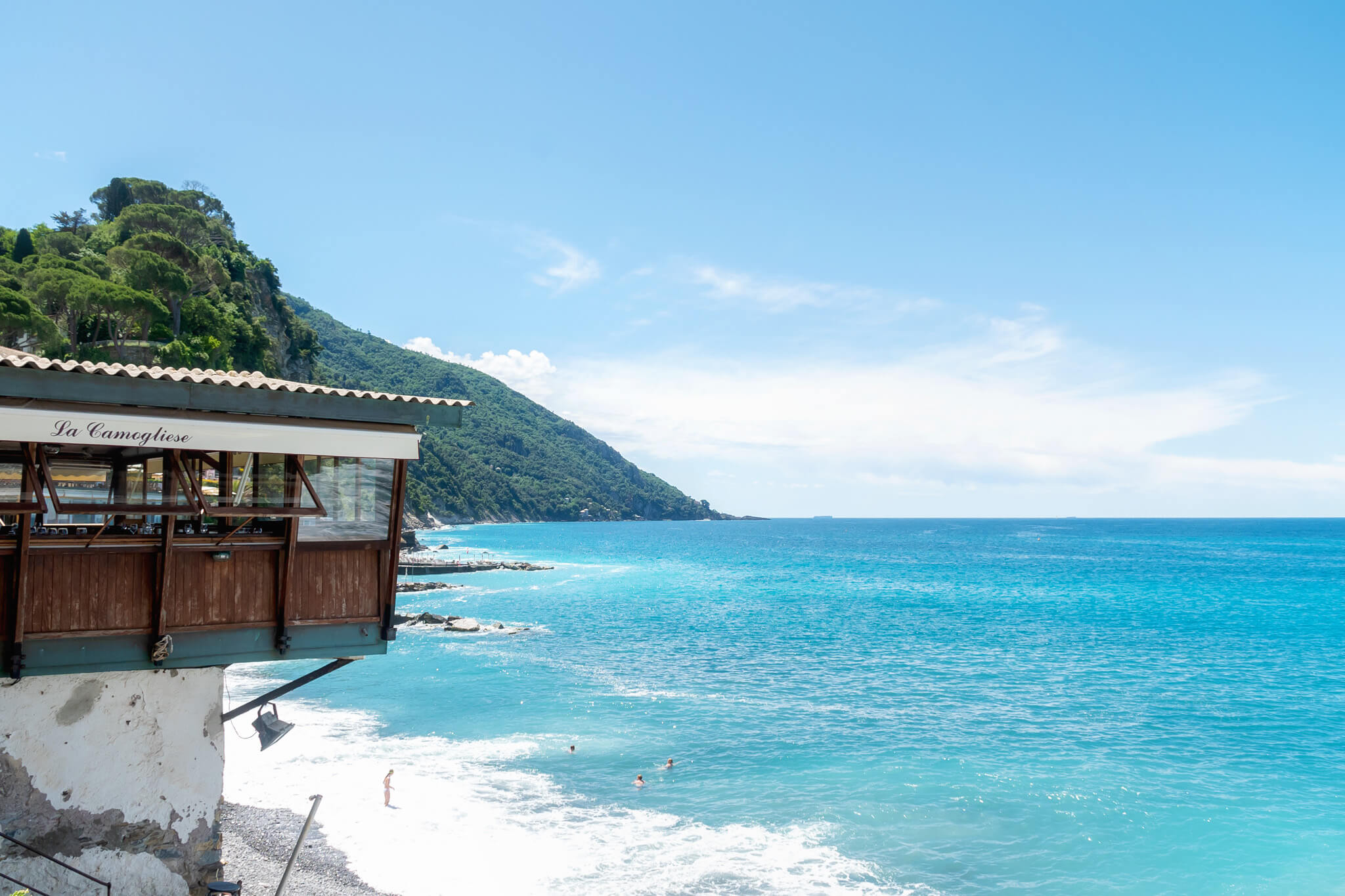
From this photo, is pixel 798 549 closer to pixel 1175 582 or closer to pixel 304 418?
pixel 1175 582

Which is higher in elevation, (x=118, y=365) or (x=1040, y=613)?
(x=118, y=365)

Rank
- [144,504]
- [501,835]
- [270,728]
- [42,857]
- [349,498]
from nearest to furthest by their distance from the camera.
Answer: [144,504], [42,857], [349,498], [270,728], [501,835]

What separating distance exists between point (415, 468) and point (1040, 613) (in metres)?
132

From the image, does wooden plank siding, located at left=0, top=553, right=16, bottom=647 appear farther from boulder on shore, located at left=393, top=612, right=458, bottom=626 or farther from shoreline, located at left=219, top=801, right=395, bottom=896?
boulder on shore, located at left=393, top=612, right=458, bottom=626

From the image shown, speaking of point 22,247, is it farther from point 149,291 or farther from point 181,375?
point 181,375

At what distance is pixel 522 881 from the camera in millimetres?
16016

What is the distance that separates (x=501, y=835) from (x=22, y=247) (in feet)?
171

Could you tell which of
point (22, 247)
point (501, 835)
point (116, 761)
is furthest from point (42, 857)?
point (22, 247)

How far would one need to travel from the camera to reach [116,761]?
9.41 meters

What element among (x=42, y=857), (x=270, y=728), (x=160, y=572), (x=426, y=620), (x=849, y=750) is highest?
(x=160, y=572)

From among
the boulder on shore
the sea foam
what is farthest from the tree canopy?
the sea foam

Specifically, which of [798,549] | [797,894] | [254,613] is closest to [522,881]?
[797,894]

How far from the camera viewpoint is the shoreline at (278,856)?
49.0 ft

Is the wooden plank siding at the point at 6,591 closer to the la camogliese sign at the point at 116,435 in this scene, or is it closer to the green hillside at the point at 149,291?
the la camogliese sign at the point at 116,435
